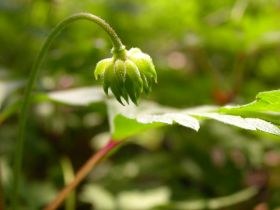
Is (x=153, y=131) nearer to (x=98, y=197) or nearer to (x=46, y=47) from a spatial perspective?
(x=98, y=197)

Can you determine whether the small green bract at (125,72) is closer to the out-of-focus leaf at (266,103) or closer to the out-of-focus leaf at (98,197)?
the out-of-focus leaf at (266,103)

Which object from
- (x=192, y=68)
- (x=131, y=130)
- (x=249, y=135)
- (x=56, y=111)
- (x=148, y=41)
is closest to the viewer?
(x=131, y=130)

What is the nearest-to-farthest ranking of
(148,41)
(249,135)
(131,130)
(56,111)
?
(131,130), (249,135), (56,111), (148,41)

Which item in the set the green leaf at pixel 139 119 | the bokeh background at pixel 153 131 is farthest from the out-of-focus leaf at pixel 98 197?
the green leaf at pixel 139 119

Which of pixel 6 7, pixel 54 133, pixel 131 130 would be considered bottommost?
pixel 131 130

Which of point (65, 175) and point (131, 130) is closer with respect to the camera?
point (131, 130)

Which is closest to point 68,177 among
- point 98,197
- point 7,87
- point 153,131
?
point 98,197

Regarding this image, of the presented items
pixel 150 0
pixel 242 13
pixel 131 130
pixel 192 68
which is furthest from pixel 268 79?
pixel 131 130

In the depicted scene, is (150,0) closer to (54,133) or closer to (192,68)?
(192,68)
